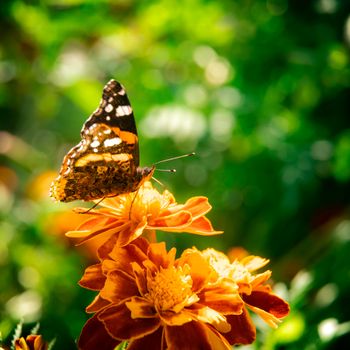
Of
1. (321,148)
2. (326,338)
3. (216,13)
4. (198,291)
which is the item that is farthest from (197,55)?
(198,291)

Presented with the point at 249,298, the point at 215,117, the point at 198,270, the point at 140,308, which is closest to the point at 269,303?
the point at 249,298

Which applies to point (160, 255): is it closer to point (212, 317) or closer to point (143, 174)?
point (212, 317)

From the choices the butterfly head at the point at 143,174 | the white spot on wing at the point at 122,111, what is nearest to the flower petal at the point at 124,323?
the butterfly head at the point at 143,174

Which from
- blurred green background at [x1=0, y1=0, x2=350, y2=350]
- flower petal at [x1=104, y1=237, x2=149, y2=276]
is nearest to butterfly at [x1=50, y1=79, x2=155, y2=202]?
flower petal at [x1=104, y1=237, x2=149, y2=276]

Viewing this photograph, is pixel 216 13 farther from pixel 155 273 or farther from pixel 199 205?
pixel 155 273

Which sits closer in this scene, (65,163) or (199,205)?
(199,205)
